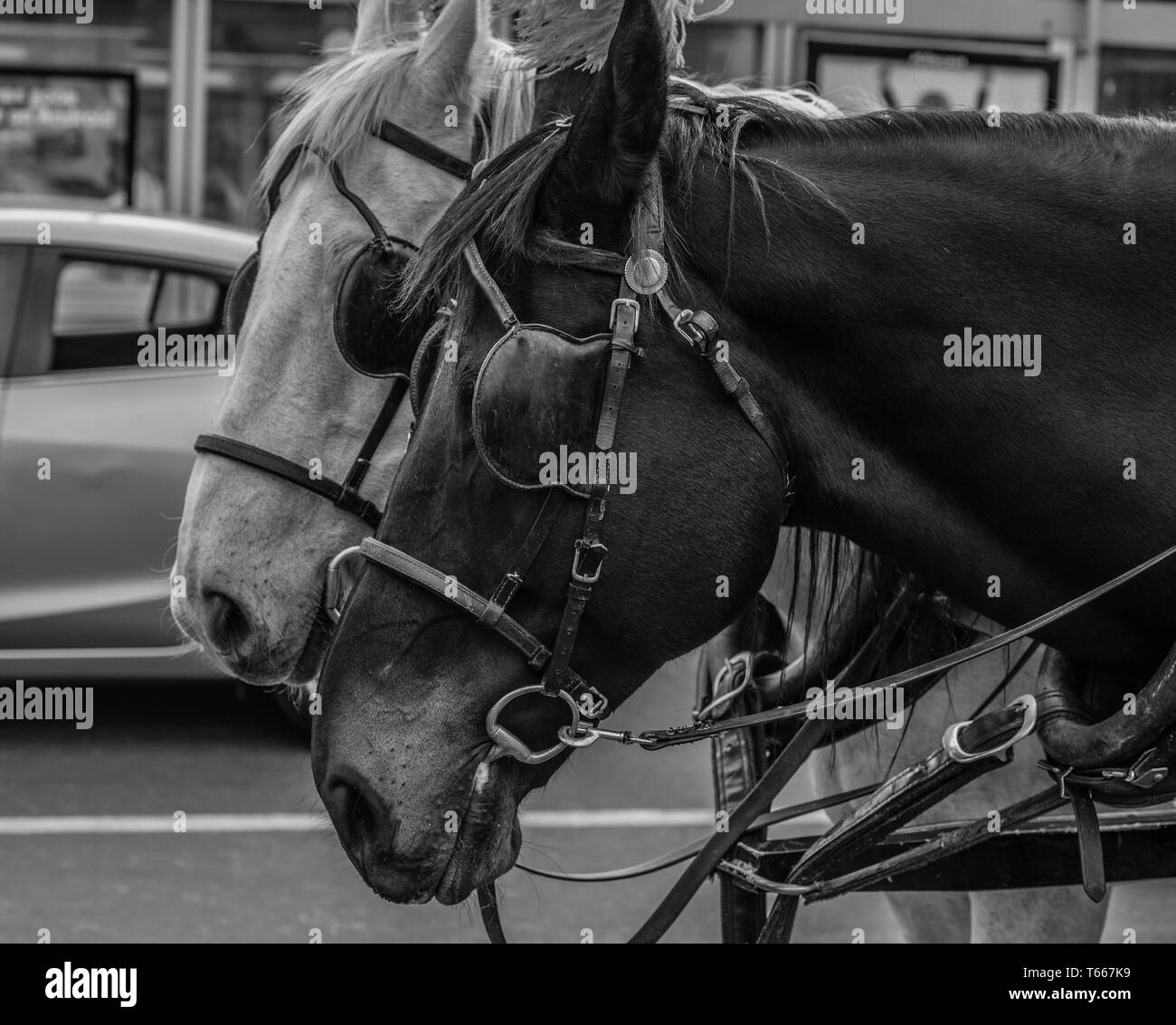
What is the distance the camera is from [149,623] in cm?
546

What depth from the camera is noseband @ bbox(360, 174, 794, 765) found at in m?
1.62

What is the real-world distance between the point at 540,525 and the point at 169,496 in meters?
3.97

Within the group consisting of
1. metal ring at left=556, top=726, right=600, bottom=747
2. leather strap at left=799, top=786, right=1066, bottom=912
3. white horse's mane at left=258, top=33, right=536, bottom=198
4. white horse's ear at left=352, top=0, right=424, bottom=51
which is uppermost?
white horse's ear at left=352, top=0, right=424, bottom=51

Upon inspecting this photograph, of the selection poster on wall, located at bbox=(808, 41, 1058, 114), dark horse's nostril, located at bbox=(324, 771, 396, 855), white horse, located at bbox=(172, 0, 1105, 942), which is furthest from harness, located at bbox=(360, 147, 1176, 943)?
poster on wall, located at bbox=(808, 41, 1058, 114)

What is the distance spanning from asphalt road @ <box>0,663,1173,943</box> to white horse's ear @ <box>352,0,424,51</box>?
5.44ft

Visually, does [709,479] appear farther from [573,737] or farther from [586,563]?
[573,737]

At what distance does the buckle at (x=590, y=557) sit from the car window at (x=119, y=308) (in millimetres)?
4224

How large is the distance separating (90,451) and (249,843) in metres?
1.59

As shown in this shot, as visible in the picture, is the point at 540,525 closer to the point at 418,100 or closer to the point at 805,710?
the point at 805,710

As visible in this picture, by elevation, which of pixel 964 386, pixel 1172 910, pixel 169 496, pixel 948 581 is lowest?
pixel 1172 910

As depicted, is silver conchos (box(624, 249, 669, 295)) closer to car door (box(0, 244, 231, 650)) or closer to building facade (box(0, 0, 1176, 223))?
car door (box(0, 244, 231, 650))

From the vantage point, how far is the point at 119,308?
586cm
